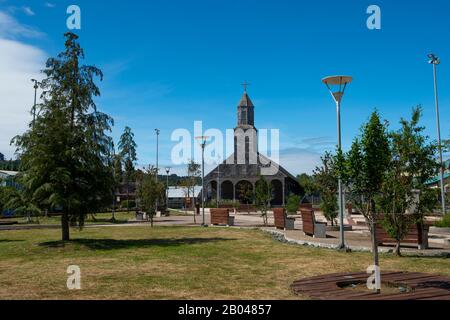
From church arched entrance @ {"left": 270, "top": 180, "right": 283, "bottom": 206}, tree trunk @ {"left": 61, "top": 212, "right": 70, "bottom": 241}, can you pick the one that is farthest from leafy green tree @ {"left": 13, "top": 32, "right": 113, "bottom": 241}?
church arched entrance @ {"left": 270, "top": 180, "right": 283, "bottom": 206}

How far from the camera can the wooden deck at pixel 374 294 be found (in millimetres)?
6770

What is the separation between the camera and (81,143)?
1664cm

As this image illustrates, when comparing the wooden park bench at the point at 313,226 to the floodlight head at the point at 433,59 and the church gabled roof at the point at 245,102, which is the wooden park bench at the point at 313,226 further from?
the church gabled roof at the point at 245,102

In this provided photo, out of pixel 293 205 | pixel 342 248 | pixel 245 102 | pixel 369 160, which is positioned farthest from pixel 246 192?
pixel 245 102

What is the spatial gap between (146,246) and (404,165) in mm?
9497

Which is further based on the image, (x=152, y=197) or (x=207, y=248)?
(x=152, y=197)

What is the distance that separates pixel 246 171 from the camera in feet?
218

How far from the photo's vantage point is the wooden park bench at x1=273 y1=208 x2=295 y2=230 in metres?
22.4

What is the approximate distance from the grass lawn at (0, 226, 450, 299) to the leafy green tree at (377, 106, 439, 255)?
1301 mm

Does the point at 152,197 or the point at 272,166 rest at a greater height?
the point at 272,166

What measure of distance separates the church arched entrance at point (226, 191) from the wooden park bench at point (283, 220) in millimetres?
44087

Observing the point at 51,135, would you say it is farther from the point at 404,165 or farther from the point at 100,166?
the point at 404,165
